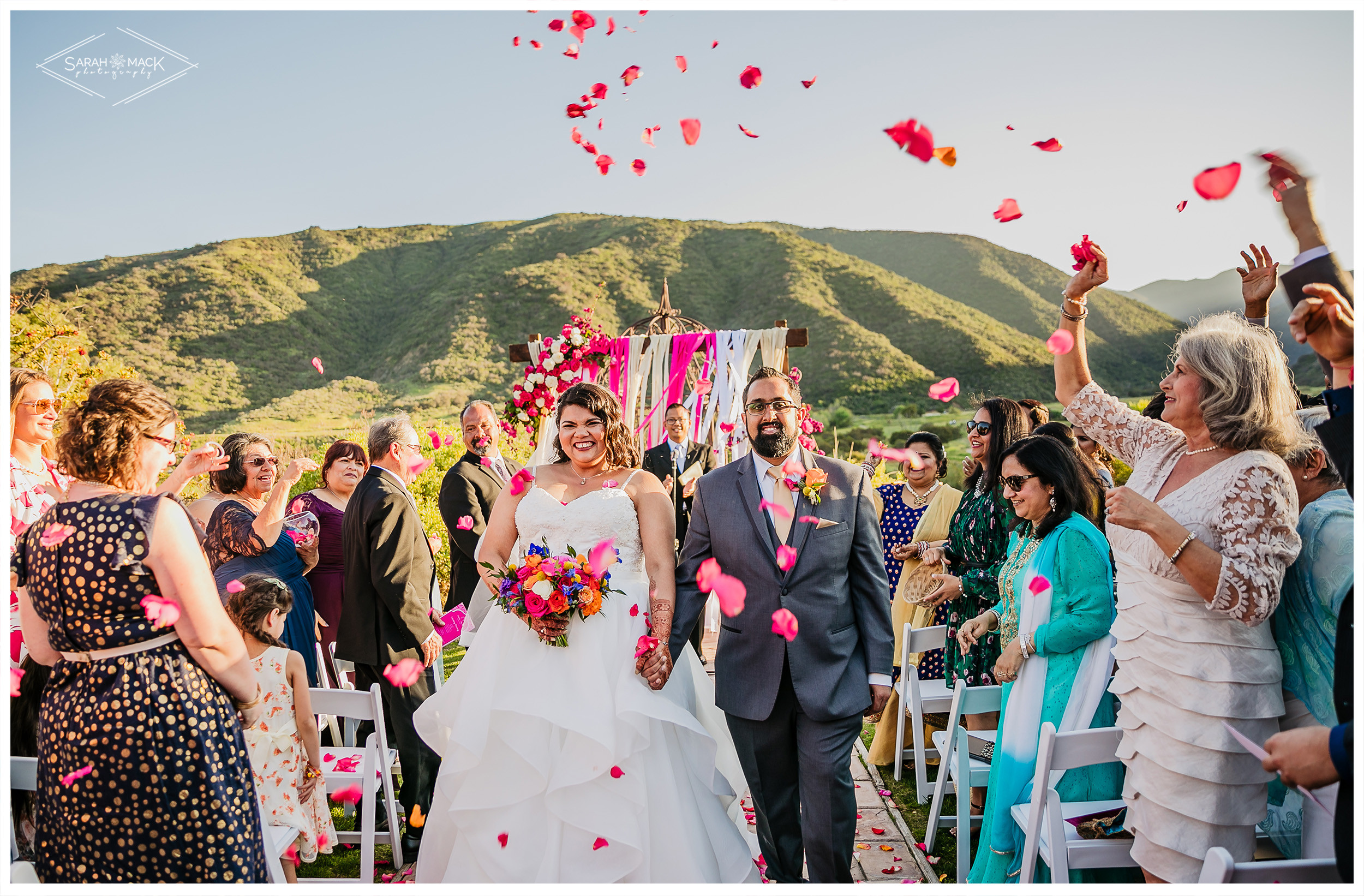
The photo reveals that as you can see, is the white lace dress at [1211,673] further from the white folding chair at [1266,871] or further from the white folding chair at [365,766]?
the white folding chair at [365,766]

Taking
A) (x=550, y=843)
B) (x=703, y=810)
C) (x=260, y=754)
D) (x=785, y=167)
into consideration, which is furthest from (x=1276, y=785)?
(x=785, y=167)

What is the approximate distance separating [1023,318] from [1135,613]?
53.0 meters

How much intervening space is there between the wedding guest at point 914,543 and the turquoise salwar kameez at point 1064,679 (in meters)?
1.47

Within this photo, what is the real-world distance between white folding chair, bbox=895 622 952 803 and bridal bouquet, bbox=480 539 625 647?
1746 mm

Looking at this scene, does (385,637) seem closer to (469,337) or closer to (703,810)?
(703,810)

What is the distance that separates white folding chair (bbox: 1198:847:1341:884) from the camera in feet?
5.54

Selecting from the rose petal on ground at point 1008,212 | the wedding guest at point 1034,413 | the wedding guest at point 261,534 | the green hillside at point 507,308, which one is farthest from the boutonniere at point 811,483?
the green hillside at point 507,308

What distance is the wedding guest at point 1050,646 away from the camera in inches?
115

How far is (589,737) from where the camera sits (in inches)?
117

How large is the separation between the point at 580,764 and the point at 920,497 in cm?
327

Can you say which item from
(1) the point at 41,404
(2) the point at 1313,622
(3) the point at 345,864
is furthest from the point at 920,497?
(1) the point at 41,404

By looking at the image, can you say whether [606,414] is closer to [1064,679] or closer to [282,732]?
[282,732]

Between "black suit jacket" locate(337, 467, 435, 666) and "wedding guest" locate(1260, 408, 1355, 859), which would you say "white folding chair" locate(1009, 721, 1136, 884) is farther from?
"black suit jacket" locate(337, 467, 435, 666)

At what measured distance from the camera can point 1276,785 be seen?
8.19ft
